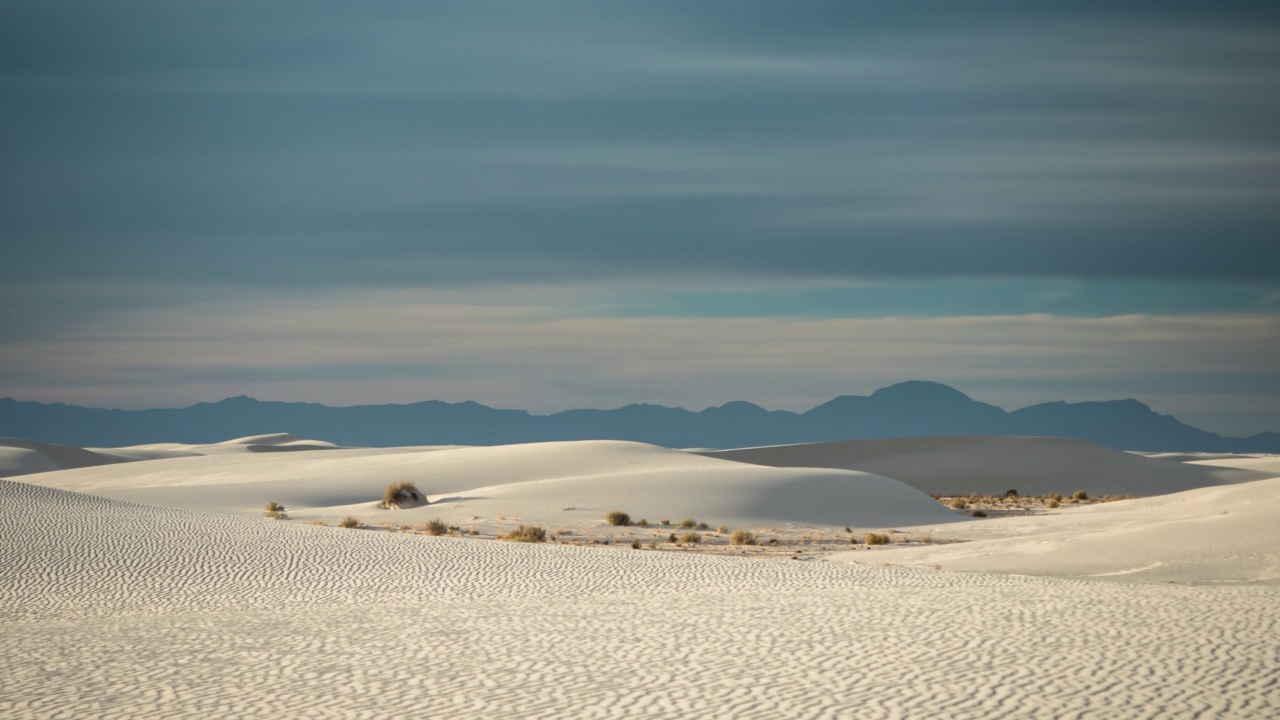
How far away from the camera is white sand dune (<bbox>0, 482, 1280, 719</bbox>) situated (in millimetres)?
9125

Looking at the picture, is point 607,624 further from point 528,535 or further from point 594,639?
point 528,535

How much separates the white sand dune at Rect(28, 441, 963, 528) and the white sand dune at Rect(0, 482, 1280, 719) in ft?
34.9

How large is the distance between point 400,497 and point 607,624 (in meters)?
21.5

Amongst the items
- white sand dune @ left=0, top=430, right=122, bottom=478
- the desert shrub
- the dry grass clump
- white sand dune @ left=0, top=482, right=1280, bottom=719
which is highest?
white sand dune @ left=0, top=430, right=122, bottom=478

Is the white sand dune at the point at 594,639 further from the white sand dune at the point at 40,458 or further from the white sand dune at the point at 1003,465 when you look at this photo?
the white sand dune at the point at 40,458

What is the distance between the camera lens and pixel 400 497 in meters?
33.6

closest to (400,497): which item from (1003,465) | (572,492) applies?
(572,492)

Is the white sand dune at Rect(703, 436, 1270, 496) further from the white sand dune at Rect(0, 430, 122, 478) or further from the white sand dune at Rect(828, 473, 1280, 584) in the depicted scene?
the white sand dune at Rect(0, 430, 122, 478)

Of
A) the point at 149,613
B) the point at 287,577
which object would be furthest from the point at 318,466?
the point at 149,613

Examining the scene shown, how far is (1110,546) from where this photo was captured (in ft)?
67.9

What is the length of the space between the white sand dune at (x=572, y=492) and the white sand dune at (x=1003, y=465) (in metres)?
24.1

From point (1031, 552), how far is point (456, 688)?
1428cm

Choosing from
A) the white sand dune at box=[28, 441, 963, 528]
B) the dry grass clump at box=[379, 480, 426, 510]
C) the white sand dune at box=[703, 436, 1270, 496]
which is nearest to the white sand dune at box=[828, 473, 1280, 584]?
the white sand dune at box=[28, 441, 963, 528]

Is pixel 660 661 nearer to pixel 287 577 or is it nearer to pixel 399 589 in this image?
pixel 399 589
